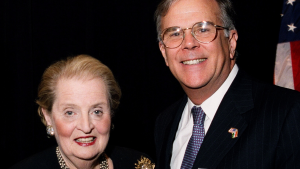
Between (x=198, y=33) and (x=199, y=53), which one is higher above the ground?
(x=198, y=33)

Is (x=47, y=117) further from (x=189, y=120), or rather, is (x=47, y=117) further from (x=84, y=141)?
(x=189, y=120)

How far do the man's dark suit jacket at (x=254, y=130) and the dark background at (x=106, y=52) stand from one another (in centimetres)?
183

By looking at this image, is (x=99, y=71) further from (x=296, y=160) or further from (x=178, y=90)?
(x=178, y=90)

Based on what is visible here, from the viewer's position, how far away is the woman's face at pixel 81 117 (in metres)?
2.08

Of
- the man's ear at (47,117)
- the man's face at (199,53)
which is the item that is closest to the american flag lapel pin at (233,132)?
the man's face at (199,53)

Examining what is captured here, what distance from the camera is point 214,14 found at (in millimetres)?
2090

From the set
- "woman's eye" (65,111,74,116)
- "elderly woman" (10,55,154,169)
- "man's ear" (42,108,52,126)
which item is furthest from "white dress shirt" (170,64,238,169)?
"man's ear" (42,108,52,126)

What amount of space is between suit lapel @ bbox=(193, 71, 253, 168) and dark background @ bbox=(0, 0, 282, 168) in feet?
5.92

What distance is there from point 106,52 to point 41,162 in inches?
71.3

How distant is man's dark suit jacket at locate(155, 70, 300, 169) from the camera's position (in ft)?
5.42

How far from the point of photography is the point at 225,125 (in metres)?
1.88

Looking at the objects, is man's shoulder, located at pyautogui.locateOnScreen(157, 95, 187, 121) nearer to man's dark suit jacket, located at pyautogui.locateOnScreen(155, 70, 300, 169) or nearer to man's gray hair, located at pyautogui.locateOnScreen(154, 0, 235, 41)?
man's dark suit jacket, located at pyautogui.locateOnScreen(155, 70, 300, 169)

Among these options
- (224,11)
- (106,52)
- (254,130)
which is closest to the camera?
(254,130)

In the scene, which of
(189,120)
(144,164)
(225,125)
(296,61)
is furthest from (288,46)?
(144,164)
